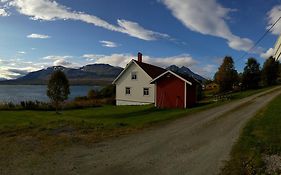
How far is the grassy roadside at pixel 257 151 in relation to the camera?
9469 mm

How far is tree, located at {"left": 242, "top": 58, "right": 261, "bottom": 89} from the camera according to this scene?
64562mm

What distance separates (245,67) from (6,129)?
2147 inches

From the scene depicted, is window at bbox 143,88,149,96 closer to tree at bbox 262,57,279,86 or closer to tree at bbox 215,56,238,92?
tree at bbox 215,56,238,92

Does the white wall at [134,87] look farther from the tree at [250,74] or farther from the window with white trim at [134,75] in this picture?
the tree at [250,74]

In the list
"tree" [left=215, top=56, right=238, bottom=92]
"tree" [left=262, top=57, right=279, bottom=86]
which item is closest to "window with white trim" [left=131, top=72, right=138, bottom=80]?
"tree" [left=215, top=56, right=238, bottom=92]

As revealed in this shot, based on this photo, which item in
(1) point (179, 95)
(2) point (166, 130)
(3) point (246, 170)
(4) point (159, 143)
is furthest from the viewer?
(1) point (179, 95)

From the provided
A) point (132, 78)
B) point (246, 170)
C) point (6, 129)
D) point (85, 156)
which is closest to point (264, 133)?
point (246, 170)

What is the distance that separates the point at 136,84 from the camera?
4856 cm

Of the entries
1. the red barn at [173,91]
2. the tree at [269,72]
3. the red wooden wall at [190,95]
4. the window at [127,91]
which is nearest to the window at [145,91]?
the window at [127,91]

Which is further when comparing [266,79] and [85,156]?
[266,79]

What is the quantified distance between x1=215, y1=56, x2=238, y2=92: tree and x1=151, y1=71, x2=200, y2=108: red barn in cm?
2391

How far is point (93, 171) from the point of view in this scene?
956 centimetres

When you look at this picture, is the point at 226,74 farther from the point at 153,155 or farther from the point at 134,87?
the point at 153,155

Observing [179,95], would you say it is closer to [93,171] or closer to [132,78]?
[132,78]
